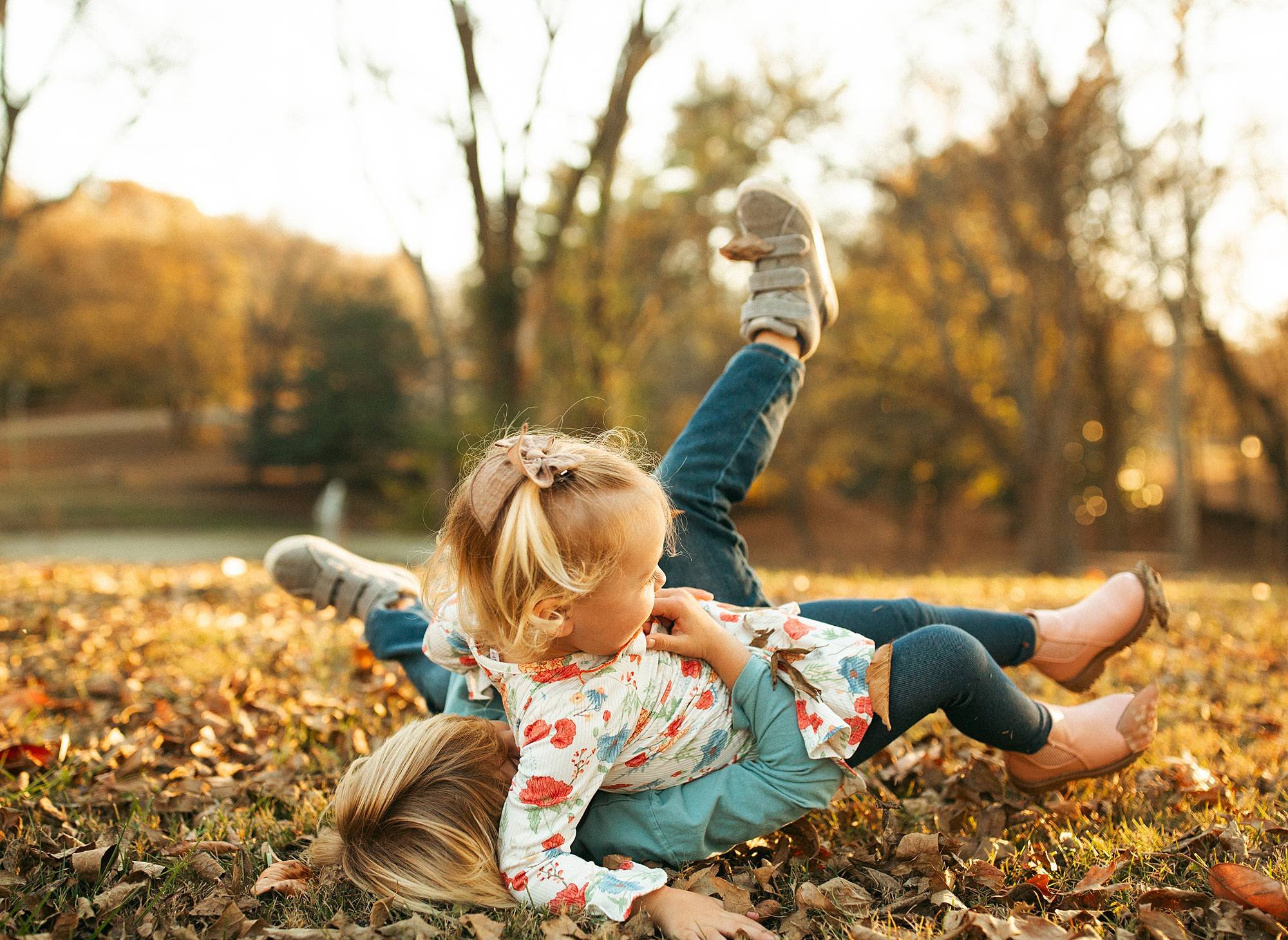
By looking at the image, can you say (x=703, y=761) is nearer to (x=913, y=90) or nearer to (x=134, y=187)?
(x=913, y=90)

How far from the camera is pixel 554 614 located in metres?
1.89

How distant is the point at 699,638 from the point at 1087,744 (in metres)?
0.99

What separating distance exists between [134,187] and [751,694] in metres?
41.7

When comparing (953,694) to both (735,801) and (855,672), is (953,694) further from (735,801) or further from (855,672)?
(735,801)

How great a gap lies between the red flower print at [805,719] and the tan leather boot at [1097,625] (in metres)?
0.87

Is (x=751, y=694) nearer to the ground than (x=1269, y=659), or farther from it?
farther from it

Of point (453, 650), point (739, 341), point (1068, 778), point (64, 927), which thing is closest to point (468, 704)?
point (453, 650)

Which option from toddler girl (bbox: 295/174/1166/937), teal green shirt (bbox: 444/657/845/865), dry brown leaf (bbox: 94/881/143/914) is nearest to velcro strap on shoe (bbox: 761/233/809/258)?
toddler girl (bbox: 295/174/1166/937)

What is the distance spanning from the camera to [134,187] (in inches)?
1471

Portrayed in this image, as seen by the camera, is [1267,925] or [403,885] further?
[403,885]

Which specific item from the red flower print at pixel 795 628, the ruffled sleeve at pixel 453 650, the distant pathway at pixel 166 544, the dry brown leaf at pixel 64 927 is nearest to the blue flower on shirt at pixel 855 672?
the red flower print at pixel 795 628

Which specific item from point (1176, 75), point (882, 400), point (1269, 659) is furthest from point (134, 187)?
point (1269, 659)

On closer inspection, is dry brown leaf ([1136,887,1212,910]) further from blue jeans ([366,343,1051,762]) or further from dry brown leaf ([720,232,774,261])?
dry brown leaf ([720,232,774,261])

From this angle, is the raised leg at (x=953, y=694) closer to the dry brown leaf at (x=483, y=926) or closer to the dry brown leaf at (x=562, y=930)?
the dry brown leaf at (x=562, y=930)
